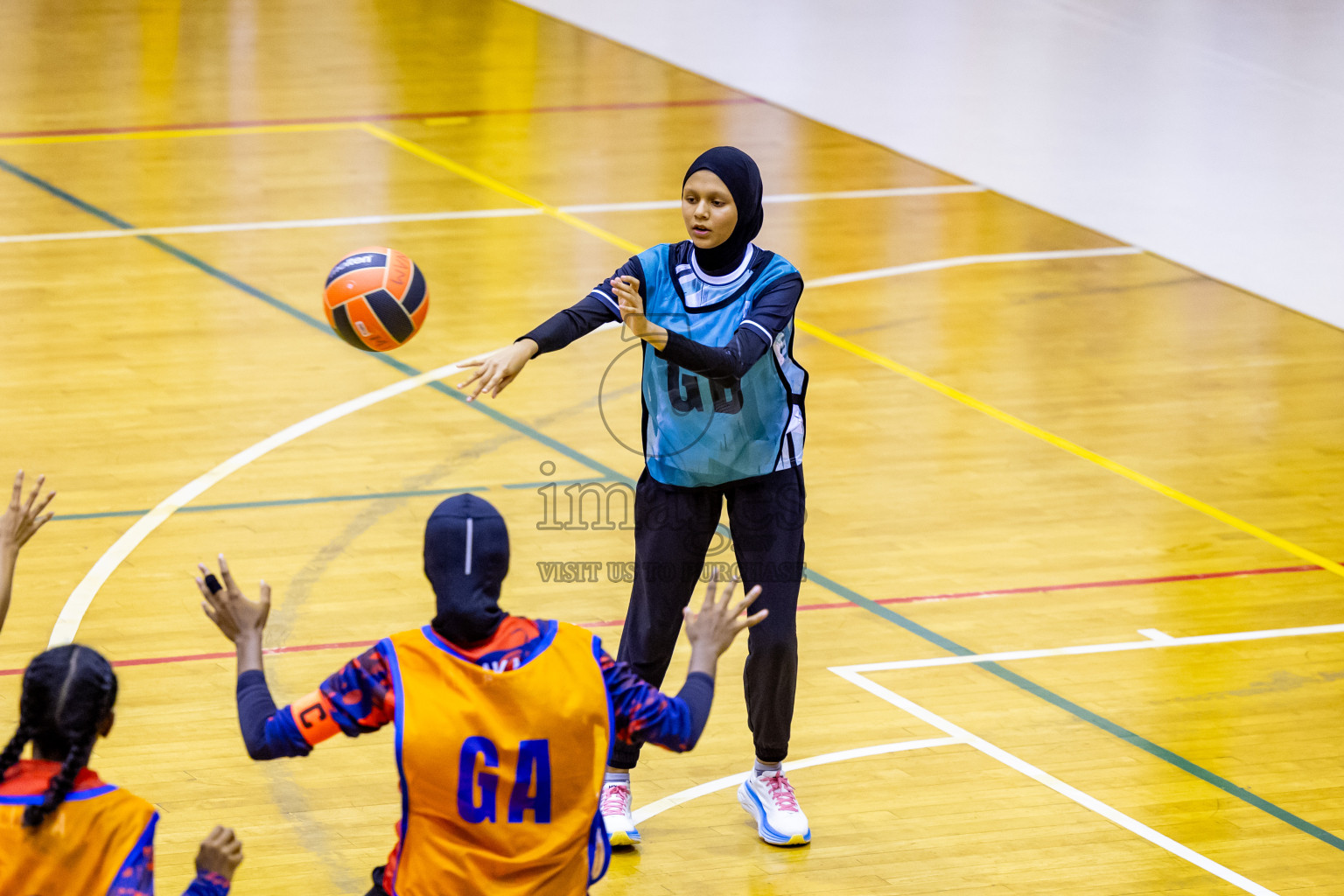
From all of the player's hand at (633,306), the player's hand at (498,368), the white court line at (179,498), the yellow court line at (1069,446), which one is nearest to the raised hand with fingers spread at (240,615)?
the player's hand at (498,368)

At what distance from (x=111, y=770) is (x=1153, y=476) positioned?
5530mm

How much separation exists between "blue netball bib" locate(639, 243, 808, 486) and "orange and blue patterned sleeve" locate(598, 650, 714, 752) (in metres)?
1.75

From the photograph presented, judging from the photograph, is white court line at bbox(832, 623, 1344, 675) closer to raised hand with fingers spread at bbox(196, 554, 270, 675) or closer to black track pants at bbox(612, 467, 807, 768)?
black track pants at bbox(612, 467, 807, 768)

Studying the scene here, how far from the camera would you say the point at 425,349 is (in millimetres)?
11406

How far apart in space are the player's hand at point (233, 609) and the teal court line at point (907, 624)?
4.04m

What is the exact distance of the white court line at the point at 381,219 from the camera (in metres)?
12.9

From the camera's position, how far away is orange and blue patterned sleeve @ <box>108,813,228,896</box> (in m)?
3.96

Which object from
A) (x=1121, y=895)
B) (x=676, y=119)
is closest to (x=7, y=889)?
(x=1121, y=895)

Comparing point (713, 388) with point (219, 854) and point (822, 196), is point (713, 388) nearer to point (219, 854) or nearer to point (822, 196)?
point (219, 854)

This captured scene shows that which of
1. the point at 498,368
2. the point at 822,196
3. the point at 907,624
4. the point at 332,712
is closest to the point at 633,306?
the point at 498,368

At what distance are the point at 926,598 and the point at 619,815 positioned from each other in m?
2.52

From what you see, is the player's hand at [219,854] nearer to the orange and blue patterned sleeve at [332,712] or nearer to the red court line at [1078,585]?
the orange and blue patterned sleeve at [332,712]

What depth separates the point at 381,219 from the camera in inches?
532

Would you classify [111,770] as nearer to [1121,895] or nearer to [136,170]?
[1121,895]
